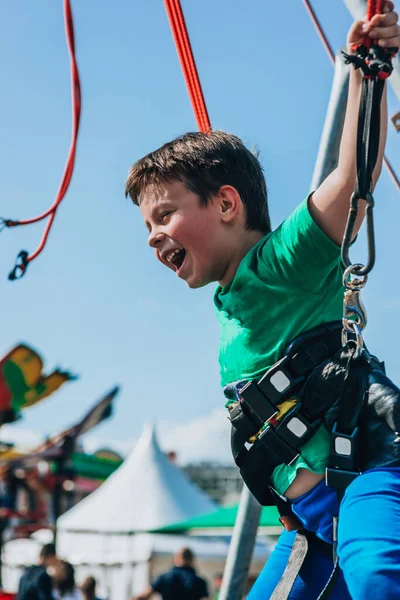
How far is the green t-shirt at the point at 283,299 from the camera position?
5.43ft

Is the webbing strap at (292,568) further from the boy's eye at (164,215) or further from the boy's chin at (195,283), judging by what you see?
the boy's eye at (164,215)

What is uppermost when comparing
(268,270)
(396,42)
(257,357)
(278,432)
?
(396,42)

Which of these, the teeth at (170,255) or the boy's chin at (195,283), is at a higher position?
the teeth at (170,255)

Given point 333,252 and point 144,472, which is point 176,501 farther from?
point 333,252

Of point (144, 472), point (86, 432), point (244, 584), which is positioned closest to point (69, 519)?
point (144, 472)

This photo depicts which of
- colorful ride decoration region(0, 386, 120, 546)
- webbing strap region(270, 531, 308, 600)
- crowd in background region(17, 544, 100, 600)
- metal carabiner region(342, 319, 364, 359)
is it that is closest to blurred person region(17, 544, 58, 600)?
crowd in background region(17, 544, 100, 600)

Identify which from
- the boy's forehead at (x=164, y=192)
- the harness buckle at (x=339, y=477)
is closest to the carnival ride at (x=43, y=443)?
the boy's forehead at (x=164, y=192)

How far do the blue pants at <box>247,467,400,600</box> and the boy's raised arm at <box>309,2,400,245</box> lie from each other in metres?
0.49

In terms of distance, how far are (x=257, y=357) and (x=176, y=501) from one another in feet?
33.4

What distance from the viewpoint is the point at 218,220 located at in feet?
6.28

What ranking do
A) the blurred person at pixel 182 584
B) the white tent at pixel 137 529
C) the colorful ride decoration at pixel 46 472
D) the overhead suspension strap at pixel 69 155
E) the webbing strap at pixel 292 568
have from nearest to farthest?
the webbing strap at pixel 292 568
the overhead suspension strap at pixel 69 155
the blurred person at pixel 182 584
the white tent at pixel 137 529
the colorful ride decoration at pixel 46 472

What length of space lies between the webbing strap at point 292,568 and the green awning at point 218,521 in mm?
8132

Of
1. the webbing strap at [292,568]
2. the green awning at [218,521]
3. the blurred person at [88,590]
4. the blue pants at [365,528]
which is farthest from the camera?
the green awning at [218,521]

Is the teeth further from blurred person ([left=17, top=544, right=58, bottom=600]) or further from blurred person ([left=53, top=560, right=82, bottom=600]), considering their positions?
blurred person ([left=53, top=560, right=82, bottom=600])
